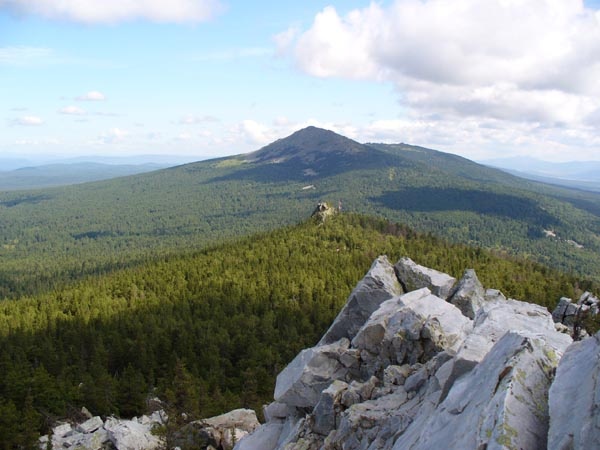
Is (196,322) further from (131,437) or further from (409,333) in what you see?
(409,333)

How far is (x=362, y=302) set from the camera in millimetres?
43188

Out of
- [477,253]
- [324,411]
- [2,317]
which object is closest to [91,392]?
[324,411]

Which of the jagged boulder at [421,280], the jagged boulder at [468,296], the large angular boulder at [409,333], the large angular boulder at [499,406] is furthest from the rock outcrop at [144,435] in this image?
the large angular boulder at [499,406]

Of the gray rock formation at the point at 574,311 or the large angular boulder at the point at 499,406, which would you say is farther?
the gray rock formation at the point at 574,311

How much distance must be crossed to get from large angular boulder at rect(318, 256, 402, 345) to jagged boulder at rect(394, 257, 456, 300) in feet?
8.54

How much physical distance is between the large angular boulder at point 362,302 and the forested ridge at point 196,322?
22.0 meters

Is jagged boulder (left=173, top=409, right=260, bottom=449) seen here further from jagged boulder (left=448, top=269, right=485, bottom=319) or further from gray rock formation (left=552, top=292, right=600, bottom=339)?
gray rock formation (left=552, top=292, right=600, bottom=339)

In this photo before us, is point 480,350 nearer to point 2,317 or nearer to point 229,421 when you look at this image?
point 229,421

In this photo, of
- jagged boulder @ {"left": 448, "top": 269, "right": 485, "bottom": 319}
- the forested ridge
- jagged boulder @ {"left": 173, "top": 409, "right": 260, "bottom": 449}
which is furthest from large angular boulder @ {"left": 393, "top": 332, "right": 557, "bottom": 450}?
the forested ridge

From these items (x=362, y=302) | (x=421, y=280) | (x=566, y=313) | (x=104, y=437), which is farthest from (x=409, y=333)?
(x=566, y=313)

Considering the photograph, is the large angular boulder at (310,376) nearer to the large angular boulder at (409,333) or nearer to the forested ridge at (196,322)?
the large angular boulder at (409,333)

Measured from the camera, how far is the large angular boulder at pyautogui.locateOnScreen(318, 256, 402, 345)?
40812 millimetres

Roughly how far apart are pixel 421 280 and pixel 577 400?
131 ft

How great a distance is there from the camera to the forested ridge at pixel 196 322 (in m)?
56.7
